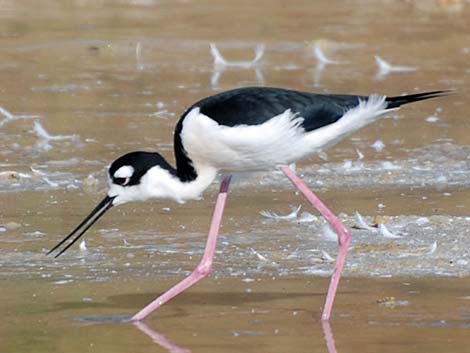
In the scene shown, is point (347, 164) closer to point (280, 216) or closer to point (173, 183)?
point (280, 216)

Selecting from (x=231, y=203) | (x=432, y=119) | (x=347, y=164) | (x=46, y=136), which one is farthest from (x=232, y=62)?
(x=231, y=203)

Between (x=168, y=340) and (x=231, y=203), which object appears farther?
(x=231, y=203)

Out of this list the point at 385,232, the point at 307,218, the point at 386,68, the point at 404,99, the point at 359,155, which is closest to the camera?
the point at 404,99

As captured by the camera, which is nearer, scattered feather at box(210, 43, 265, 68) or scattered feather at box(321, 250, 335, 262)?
scattered feather at box(321, 250, 335, 262)

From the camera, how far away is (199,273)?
646cm

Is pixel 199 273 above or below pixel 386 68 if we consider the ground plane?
above

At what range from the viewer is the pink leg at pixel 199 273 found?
6176 mm

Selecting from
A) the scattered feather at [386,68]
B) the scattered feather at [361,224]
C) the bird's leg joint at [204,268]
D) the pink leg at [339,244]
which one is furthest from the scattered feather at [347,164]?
the scattered feather at [386,68]

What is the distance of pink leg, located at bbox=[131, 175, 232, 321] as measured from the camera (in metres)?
6.18

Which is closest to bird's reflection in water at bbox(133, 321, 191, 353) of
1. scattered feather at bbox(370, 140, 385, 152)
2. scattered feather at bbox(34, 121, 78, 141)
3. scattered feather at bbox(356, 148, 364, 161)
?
scattered feather at bbox(356, 148, 364, 161)

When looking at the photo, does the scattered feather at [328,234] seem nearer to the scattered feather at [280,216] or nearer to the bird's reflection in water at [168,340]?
the scattered feather at [280,216]

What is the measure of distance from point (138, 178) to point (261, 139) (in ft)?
1.75

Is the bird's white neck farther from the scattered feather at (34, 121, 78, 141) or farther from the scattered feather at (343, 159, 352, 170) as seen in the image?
the scattered feather at (34, 121, 78, 141)

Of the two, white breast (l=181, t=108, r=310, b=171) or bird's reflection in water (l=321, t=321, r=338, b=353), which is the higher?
white breast (l=181, t=108, r=310, b=171)
